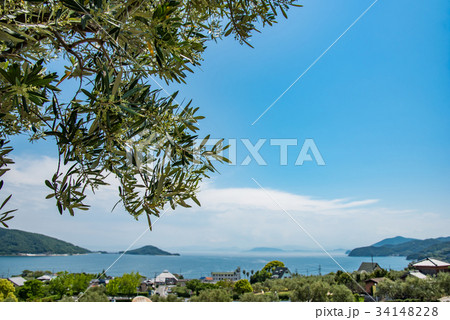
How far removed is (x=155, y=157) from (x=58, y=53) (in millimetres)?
1074

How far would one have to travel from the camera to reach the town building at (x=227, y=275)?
4965 mm

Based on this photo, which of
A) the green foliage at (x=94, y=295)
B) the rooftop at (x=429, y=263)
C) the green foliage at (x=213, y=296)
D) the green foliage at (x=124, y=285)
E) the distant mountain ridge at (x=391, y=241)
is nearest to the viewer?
the green foliage at (x=94, y=295)

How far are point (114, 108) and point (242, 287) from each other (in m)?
4.43

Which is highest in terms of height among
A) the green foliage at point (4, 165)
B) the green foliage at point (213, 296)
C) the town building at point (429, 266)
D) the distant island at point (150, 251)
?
the green foliage at point (4, 165)

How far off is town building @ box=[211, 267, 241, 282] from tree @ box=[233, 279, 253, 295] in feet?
0.35

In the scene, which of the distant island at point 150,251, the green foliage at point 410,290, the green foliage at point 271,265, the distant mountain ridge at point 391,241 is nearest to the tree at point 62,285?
the distant island at point 150,251

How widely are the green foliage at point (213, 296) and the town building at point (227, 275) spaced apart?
0.19 m

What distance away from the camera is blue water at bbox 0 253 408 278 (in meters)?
3.84

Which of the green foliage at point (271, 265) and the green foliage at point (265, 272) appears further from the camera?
the green foliage at point (271, 265)

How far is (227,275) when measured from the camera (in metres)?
5.05

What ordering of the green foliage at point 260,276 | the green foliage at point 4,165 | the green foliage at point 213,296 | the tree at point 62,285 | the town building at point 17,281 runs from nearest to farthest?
the green foliage at point 4,165
the town building at point 17,281
the tree at point 62,285
the green foliage at point 213,296
the green foliage at point 260,276

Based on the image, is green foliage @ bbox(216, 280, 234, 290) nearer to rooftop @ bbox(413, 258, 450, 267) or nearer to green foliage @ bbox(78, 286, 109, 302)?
green foliage @ bbox(78, 286, 109, 302)

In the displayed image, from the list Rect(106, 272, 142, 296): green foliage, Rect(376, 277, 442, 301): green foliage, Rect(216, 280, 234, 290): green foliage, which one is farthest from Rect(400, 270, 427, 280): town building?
Rect(106, 272, 142, 296): green foliage

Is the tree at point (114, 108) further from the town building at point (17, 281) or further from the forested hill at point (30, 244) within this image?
the town building at point (17, 281)
